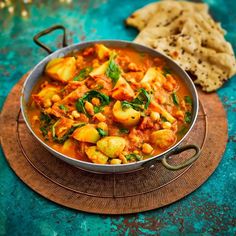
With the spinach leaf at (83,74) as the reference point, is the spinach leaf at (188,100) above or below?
below

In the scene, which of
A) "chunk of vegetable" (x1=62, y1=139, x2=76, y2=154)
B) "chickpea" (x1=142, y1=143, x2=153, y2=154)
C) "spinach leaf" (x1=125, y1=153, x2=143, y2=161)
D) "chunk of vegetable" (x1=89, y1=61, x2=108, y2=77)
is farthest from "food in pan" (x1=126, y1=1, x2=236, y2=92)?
"chunk of vegetable" (x1=62, y1=139, x2=76, y2=154)

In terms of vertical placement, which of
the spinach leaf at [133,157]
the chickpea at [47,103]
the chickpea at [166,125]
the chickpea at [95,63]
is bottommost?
the spinach leaf at [133,157]

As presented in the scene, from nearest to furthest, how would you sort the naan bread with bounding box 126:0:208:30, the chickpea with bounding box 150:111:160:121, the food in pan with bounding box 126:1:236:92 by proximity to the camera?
the chickpea with bounding box 150:111:160:121 → the food in pan with bounding box 126:1:236:92 → the naan bread with bounding box 126:0:208:30

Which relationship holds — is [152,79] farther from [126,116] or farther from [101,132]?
[101,132]

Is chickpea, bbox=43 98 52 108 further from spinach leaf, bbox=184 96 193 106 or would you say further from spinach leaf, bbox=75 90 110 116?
spinach leaf, bbox=184 96 193 106

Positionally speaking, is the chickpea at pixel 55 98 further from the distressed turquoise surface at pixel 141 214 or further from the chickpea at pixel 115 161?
→ the chickpea at pixel 115 161

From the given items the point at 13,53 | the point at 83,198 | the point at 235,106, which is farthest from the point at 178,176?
the point at 13,53

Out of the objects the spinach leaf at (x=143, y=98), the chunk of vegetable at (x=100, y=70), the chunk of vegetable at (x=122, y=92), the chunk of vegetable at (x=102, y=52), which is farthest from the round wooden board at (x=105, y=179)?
the chunk of vegetable at (x=102, y=52)
